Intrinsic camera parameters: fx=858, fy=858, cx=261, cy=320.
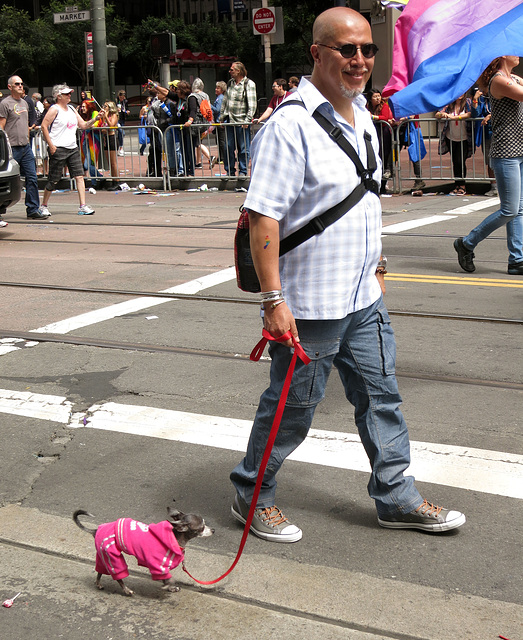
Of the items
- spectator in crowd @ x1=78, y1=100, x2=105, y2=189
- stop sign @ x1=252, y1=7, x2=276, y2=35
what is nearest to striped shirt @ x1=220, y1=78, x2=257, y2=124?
spectator in crowd @ x1=78, y1=100, x2=105, y2=189

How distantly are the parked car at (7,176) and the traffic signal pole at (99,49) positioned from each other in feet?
27.3

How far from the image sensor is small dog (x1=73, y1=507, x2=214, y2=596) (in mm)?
2906

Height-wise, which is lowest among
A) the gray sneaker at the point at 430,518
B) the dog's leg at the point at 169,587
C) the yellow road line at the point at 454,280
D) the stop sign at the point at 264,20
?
the dog's leg at the point at 169,587

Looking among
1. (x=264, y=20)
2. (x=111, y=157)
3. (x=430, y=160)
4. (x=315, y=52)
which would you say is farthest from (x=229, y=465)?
(x=264, y=20)

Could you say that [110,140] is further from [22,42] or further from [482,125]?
[22,42]

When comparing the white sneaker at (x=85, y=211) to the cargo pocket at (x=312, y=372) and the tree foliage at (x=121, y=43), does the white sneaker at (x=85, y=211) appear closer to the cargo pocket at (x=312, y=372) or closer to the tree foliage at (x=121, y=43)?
the cargo pocket at (x=312, y=372)

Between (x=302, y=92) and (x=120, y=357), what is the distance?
3256mm

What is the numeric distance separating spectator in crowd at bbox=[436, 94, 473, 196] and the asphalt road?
684cm

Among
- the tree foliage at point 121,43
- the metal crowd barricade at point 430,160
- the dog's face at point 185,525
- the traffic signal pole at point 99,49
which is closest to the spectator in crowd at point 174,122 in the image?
the traffic signal pole at point 99,49

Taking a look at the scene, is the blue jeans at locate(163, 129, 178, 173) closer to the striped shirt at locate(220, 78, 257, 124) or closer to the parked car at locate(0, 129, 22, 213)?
the striped shirt at locate(220, 78, 257, 124)

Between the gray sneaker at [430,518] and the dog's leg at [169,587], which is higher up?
the gray sneaker at [430,518]

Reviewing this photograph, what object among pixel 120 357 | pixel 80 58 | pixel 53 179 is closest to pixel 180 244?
pixel 53 179

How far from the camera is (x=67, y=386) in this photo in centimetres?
535

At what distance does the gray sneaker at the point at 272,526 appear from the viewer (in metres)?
3.36
